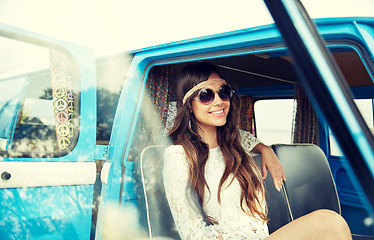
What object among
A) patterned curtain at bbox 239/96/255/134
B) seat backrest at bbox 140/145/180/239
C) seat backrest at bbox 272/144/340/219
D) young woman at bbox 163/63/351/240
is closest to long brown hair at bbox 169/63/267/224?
young woman at bbox 163/63/351/240

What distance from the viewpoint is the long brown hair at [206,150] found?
72.7 inches

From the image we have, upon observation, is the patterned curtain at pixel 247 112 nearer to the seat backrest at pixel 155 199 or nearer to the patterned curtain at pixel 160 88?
the patterned curtain at pixel 160 88

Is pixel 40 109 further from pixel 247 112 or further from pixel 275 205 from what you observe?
pixel 247 112

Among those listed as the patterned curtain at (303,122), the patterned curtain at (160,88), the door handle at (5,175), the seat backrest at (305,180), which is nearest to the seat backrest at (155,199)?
the patterned curtain at (160,88)

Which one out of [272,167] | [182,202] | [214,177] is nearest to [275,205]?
[272,167]

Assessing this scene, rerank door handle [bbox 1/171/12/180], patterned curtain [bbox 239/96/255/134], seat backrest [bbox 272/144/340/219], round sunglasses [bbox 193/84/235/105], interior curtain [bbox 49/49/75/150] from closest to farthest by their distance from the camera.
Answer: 1. door handle [bbox 1/171/12/180]
2. interior curtain [bbox 49/49/75/150]
3. round sunglasses [bbox 193/84/235/105]
4. seat backrest [bbox 272/144/340/219]
5. patterned curtain [bbox 239/96/255/134]

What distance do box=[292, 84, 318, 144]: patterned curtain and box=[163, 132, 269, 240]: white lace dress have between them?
2557 millimetres

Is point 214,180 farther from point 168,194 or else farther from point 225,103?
point 225,103

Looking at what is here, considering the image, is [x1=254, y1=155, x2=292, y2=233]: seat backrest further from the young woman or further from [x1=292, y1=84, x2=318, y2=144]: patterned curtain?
[x1=292, y1=84, x2=318, y2=144]: patterned curtain

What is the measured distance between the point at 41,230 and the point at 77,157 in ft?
1.42

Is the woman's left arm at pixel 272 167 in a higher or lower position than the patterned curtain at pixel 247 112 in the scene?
lower

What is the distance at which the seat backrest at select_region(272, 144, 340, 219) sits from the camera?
7.78 feet

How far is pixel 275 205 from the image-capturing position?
89.0 inches

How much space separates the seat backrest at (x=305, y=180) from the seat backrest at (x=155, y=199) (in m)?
1.00
